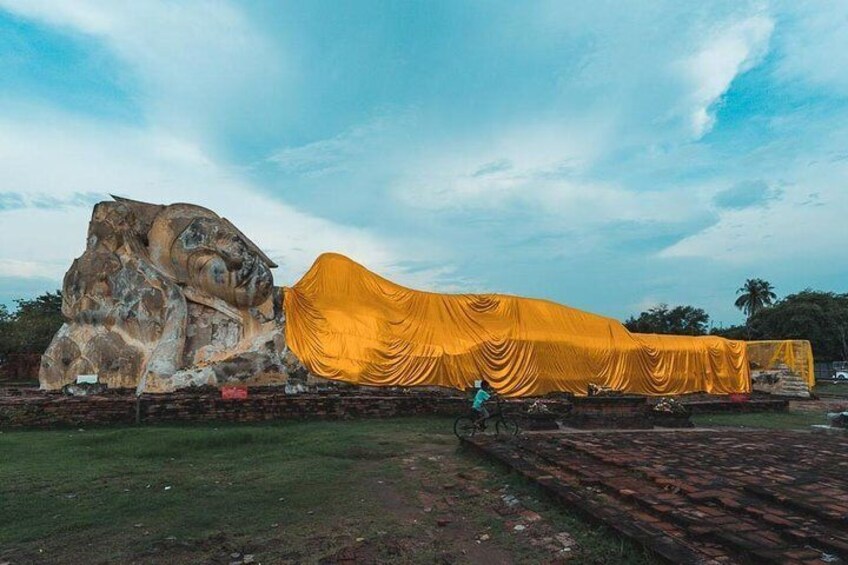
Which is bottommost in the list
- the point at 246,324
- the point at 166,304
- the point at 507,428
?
the point at 507,428

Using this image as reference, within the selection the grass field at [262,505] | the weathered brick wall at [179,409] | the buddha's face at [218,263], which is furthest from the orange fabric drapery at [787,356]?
the buddha's face at [218,263]

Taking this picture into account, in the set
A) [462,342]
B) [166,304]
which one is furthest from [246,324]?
[462,342]

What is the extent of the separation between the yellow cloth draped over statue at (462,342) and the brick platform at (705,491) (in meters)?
6.13

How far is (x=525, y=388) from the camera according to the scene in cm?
1573

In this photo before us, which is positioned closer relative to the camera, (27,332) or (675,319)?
(27,332)

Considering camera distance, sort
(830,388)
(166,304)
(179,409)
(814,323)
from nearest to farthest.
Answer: (179,409)
(166,304)
(830,388)
(814,323)

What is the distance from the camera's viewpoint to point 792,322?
40812 millimetres

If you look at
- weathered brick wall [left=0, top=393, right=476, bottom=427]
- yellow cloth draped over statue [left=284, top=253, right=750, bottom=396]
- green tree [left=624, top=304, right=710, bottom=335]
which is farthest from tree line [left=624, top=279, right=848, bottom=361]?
weathered brick wall [left=0, top=393, right=476, bottom=427]

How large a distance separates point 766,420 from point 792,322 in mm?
32614

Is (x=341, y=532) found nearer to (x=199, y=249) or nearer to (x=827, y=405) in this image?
(x=199, y=249)

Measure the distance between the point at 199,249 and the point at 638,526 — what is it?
39.4 feet

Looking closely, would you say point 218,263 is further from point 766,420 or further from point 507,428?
point 766,420

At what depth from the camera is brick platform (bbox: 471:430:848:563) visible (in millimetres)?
3631

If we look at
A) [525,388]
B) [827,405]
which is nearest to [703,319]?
[827,405]
